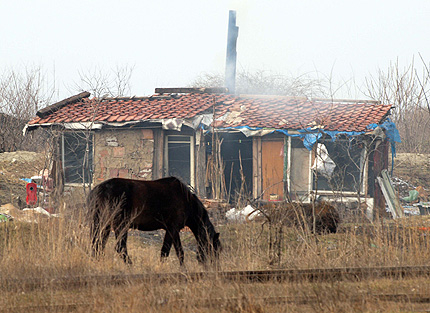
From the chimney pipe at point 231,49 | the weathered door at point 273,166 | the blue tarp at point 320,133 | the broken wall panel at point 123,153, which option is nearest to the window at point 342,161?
the blue tarp at point 320,133

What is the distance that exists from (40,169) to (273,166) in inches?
385

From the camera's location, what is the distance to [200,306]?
15.5ft

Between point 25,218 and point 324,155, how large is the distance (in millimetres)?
7840

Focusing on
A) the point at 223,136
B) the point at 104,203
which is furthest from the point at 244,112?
the point at 104,203

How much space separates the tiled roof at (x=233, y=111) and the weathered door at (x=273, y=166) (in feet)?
2.50

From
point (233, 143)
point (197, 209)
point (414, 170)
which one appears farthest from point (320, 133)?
point (414, 170)

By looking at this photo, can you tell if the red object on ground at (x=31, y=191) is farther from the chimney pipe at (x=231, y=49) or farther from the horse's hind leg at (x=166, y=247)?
the chimney pipe at (x=231, y=49)

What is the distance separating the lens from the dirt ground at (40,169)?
62.2ft

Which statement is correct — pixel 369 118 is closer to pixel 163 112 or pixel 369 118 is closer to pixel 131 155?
pixel 163 112

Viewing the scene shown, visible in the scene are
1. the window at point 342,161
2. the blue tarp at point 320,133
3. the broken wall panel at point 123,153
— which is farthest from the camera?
the broken wall panel at point 123,153

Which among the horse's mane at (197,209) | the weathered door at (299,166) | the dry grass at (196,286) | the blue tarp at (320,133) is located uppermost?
the blue tarp at (320,133)

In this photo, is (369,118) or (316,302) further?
(369,118)

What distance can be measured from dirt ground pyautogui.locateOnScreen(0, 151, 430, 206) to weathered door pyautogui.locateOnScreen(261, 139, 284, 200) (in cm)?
625

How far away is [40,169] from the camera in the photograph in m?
19.8
